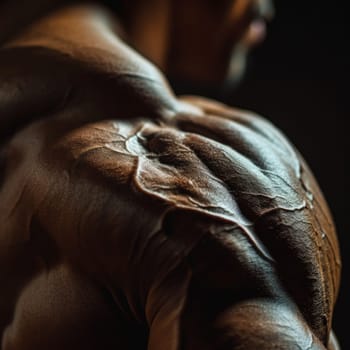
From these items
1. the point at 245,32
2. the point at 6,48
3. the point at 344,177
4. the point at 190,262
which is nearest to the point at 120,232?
the point at 190,262

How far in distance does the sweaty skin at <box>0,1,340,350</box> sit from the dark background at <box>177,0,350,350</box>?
65 centimetres

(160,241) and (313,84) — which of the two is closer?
(160,241)

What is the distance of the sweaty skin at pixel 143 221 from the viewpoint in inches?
16.6

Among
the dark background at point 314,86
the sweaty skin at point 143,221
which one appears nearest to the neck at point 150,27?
the sweaty skin at point 143,221

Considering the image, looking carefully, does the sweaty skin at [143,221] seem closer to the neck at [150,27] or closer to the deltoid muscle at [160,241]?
the deltoid muscle at [160,241]

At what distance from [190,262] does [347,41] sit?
0.83 metres

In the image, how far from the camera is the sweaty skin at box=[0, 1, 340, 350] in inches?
16.6

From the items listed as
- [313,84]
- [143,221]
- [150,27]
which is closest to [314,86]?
[313,84]

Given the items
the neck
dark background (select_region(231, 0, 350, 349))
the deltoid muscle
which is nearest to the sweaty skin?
the deltoid muscle

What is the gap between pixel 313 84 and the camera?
1193 millimetres

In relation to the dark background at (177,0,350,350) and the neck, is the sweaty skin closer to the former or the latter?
the neck

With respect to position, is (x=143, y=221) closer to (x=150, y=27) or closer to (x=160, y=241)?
(x=160, y=241)

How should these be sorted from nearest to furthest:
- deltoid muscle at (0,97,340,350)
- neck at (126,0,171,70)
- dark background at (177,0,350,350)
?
1. deltoid muscle at (0,97,340,350)
2. neck at (126,0,171,70)
3. dark background at (177,0,350,350)

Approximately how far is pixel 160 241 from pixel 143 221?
0.6 inches
